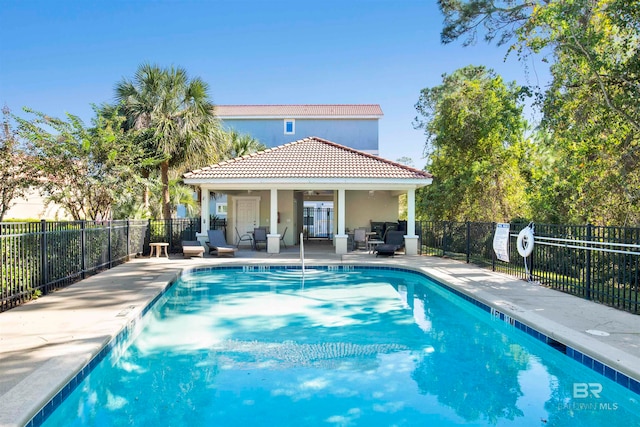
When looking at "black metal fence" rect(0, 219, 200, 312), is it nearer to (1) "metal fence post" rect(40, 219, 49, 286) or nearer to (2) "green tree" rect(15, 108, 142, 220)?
(1) "metal fence post" rect(40, 219, 49, 286)

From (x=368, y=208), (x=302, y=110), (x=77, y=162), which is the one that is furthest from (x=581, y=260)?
(x=302, y=110)

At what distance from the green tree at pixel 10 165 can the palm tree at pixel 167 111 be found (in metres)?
4.29

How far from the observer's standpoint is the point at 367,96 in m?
36.4

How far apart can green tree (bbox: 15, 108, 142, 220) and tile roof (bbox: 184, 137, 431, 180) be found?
103 inches

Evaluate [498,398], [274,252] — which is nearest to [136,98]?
[274,252]

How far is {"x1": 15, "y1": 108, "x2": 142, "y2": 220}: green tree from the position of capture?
14.8 metres

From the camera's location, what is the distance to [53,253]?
8.84 meters

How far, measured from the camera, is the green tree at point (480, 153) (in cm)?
1780

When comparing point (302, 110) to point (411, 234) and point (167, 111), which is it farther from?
point (411, 234)

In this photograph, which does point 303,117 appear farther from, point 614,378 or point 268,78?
point 614,378

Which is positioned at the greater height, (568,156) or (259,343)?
(568,156)

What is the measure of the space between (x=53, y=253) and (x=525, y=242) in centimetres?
1111

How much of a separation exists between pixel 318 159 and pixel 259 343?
44.5 ft

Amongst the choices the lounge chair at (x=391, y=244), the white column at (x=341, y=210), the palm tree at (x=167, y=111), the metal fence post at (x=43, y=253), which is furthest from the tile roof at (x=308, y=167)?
the metal fence post at (x=43, y=253)
